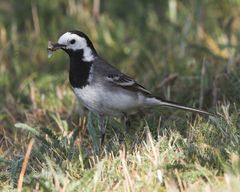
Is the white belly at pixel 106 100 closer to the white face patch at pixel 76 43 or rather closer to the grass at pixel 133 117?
the grass at pixel 133 117

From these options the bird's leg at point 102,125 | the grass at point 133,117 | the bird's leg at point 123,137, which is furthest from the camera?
the bird's leg at point 102,125

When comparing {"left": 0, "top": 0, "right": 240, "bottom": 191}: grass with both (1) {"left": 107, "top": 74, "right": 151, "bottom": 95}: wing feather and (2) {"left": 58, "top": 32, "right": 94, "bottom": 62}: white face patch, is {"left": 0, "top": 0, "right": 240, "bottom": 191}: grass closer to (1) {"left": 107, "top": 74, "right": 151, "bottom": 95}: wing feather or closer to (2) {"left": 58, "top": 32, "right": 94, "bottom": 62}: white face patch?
(1) {"left": 107, "top": 74, "right": 151, "bottom": 95}: wing feather

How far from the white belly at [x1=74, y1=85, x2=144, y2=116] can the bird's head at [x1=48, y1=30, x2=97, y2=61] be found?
37cm

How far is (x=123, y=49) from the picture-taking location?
26.6 feet

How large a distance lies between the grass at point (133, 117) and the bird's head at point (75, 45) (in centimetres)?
56

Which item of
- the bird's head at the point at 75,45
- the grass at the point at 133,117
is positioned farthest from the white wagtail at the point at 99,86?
the grass at the point at 133,117

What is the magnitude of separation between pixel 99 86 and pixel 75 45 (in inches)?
17.3

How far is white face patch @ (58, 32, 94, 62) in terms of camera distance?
5.55 metres

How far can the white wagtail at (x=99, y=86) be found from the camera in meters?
5.40

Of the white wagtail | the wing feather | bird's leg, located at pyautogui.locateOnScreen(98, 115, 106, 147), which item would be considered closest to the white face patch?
the white wagtail

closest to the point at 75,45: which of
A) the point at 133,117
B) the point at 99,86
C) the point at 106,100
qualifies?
the point at 99,86

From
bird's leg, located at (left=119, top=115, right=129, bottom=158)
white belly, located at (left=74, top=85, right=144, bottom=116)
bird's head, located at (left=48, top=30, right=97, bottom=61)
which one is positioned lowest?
bird's leg, located at (left=119, top=115, right=129, bottom=158)

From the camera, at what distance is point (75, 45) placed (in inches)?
221

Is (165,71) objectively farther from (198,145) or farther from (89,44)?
(198,145)
